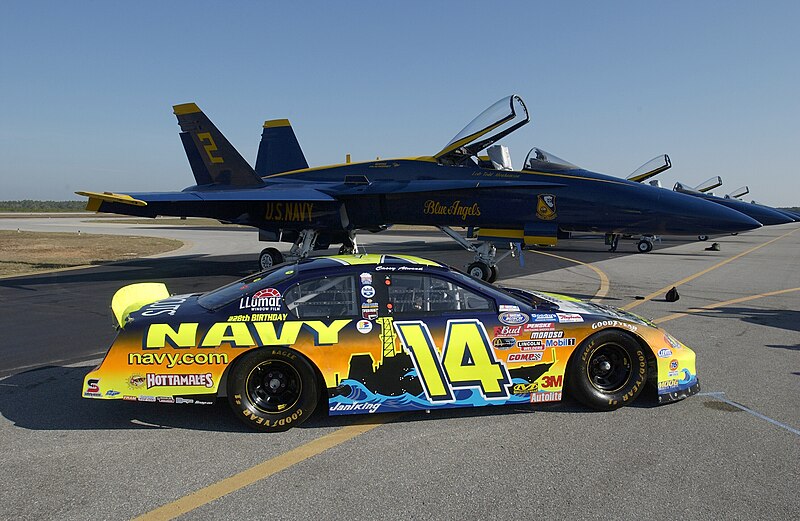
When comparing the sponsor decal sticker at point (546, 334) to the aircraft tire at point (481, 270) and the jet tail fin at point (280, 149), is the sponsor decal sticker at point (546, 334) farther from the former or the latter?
the jet tail fin at point (280, 149)

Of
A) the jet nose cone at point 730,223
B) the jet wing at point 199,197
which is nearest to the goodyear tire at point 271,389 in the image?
the jet wing at point 199,197

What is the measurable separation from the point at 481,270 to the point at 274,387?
820 centimetres

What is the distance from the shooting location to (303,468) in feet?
12.1

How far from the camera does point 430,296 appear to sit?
4719mm

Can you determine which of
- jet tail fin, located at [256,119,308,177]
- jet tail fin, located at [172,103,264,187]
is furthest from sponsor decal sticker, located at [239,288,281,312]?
jet tail fin, located at [256,119,308,177]

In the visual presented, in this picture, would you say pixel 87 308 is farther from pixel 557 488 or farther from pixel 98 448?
pixel 557 488

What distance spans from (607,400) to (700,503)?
1474 mm

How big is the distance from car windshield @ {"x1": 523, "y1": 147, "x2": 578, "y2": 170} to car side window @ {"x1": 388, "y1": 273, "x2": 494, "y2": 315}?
793cm

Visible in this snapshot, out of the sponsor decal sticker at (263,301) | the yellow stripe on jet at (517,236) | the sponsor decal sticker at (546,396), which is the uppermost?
the yellow stripe on jet at (517,236)

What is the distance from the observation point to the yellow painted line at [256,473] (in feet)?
10.4

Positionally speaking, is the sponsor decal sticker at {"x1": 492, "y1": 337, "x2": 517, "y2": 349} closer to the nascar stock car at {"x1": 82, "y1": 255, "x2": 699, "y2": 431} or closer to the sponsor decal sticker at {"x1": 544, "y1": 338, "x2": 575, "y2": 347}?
the nascar stock car at {"x1": 82, "y1": 255, "x2": 699, "y2": 431}

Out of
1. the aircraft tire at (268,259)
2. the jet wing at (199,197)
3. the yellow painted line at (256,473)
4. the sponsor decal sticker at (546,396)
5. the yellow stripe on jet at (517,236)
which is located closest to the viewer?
the yellow painted line at (256,473)

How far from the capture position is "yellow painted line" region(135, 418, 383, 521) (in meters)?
3.16

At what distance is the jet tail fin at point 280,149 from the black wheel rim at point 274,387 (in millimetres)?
14037
